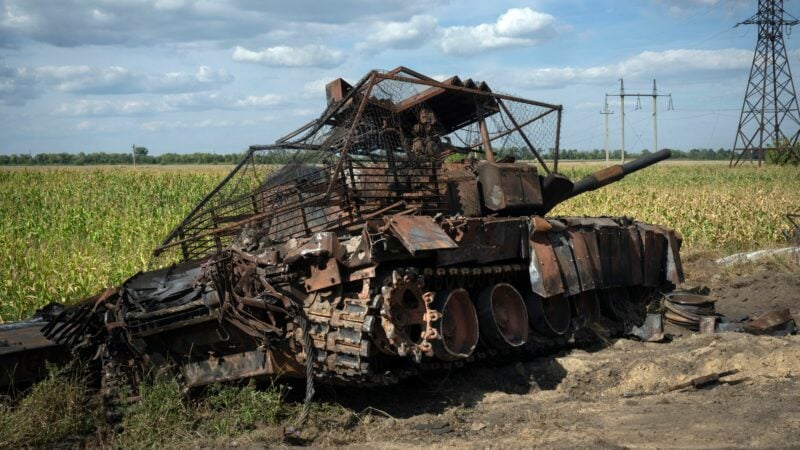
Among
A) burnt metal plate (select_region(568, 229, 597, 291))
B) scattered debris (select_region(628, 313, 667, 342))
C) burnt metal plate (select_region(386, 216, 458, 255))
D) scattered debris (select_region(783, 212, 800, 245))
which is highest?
burnt metal plate (select_region(386, 216, 458, 255))

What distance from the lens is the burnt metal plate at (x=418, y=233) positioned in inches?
303

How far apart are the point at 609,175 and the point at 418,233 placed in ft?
20.0

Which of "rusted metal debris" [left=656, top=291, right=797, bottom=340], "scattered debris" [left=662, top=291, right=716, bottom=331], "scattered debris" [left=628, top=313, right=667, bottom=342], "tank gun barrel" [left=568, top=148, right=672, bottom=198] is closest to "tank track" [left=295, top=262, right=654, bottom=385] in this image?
"scattered debris" [left=628, top=313, right=667, bottom=342]

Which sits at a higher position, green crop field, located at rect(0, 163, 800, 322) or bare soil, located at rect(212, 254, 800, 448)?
green crop field, located at rect(0, 163, 800, 322)

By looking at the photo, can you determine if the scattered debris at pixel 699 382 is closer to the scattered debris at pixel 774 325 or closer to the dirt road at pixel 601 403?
the dirt road at pixel 601 403

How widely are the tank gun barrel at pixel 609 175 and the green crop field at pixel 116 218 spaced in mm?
5875

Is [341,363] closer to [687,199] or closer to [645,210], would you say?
[645,210]

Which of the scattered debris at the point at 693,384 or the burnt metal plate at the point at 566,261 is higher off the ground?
the burnt metal plate at the point at 566,261

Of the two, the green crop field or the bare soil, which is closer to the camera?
the bare soil

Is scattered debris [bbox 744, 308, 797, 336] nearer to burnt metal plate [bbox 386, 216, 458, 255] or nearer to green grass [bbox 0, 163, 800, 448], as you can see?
burnt metal plate [bbox 386, 216, 458, 255]

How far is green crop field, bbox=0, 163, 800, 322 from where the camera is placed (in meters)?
12.0

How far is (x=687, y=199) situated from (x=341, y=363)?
17.7 meters

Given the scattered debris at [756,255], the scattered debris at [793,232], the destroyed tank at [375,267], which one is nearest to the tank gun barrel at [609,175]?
the destroyed tank at [375,267]

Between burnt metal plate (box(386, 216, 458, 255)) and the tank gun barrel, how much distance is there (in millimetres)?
4262
